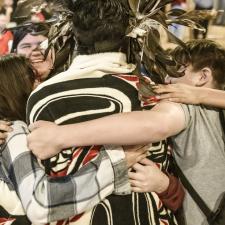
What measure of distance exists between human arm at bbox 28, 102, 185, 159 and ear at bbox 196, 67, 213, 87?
1.12 ft

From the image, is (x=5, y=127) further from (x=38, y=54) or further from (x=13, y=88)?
(x=38, y=54)

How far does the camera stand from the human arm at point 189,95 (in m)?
1.28

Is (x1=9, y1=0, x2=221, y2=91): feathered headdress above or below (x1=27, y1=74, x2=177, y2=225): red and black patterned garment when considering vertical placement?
above

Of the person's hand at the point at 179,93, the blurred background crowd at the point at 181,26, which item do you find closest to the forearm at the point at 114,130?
the person's hand at the point at 179,93

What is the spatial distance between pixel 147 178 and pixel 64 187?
0.26m

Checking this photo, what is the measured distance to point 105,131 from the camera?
1.14 m

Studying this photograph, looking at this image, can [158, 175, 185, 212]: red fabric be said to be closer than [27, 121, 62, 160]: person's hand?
No

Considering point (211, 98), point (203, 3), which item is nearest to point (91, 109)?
point (211, 98)

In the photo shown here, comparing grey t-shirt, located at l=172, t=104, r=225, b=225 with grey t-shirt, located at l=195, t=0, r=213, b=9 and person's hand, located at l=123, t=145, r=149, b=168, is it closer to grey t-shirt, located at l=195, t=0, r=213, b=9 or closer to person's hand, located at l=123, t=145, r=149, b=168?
person's hand, located at l=123, t=145, r=149, b=168

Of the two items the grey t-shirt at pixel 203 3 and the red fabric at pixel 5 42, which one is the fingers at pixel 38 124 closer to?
the red fabric at pixel 5 42


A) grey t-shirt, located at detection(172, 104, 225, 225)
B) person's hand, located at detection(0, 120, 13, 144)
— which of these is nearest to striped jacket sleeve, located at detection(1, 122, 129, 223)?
person's hand, located at detection(0, 120, 13, 144)

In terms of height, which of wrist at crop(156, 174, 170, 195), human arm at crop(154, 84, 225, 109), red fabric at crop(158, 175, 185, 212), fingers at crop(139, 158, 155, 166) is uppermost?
human arm at crop(154, 84, 225, 109)

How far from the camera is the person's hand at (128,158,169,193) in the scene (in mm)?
1277

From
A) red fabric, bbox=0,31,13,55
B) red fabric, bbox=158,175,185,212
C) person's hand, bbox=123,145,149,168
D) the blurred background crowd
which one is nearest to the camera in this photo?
person's hand, bbox=123,145,149,168
